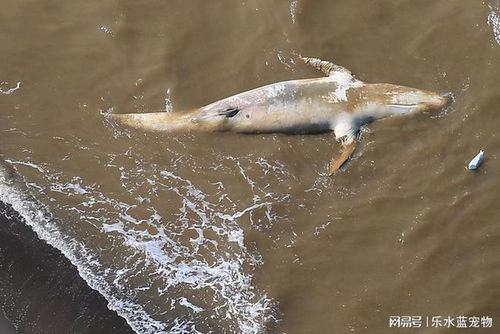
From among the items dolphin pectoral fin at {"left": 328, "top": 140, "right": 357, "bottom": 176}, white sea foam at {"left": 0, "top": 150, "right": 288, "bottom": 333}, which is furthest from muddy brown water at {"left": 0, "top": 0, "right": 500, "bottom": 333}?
dolphin pectoral fin at {"left": 328, "top": 140, "right": 357, "bottom": 176}

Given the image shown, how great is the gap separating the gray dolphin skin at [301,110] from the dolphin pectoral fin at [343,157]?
0.01m

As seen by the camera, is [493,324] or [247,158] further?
[247,158]

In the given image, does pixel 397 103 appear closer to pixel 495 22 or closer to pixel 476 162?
pixel 476 162

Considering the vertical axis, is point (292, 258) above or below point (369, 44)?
below

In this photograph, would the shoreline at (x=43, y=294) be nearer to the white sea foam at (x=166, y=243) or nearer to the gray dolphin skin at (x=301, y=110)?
the white sea foam at (x=166, y=243)

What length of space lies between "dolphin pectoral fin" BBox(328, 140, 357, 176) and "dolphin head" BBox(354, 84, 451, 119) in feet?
1.84

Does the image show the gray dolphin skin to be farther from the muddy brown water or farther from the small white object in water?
the small white object in water

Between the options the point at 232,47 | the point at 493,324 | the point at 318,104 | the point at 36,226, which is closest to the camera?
the point at 493,324

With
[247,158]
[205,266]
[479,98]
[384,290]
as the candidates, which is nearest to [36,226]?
[205,266]

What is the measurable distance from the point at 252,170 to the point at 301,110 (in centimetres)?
111

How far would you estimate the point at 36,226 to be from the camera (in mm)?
7570

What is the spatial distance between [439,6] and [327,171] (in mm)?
3363

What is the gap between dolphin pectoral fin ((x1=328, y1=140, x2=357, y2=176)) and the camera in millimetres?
7887

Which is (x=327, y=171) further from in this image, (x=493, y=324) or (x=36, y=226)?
(x=36, y=226)
